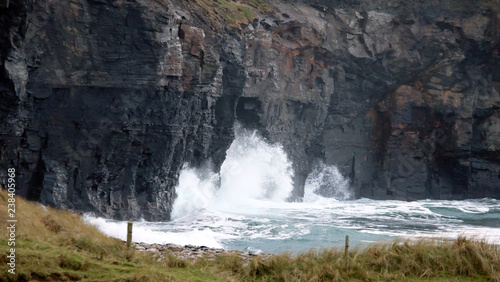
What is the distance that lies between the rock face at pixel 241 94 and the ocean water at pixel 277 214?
1.22 meters

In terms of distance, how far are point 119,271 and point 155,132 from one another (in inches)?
676

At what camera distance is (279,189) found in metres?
42.7

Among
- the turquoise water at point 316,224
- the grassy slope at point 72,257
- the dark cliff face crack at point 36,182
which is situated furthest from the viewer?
the dark cliff face crack at point 36,182

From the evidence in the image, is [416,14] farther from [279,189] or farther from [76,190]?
[76,190]

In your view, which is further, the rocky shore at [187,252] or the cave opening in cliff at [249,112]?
the cave opening in cliff at [249,112]

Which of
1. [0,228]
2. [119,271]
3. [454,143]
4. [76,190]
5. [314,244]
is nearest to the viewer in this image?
[119,271]

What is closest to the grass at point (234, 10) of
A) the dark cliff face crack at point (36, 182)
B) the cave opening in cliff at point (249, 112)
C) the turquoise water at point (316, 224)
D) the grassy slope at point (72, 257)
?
the cave opening in cliff at point (249, 112)

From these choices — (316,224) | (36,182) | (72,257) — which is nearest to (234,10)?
(316,224)

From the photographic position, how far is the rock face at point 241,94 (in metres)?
26.2

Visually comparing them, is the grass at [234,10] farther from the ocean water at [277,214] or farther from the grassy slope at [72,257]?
the grassy slope at [72,257]

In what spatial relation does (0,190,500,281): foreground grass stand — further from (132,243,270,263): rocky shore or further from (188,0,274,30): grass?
(188,0,274,30): grass

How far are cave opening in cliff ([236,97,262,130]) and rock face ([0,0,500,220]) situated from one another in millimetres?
83

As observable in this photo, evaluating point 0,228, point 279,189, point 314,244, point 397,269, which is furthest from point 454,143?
point 0,228

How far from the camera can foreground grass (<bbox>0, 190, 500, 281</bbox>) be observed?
42.0 ft
